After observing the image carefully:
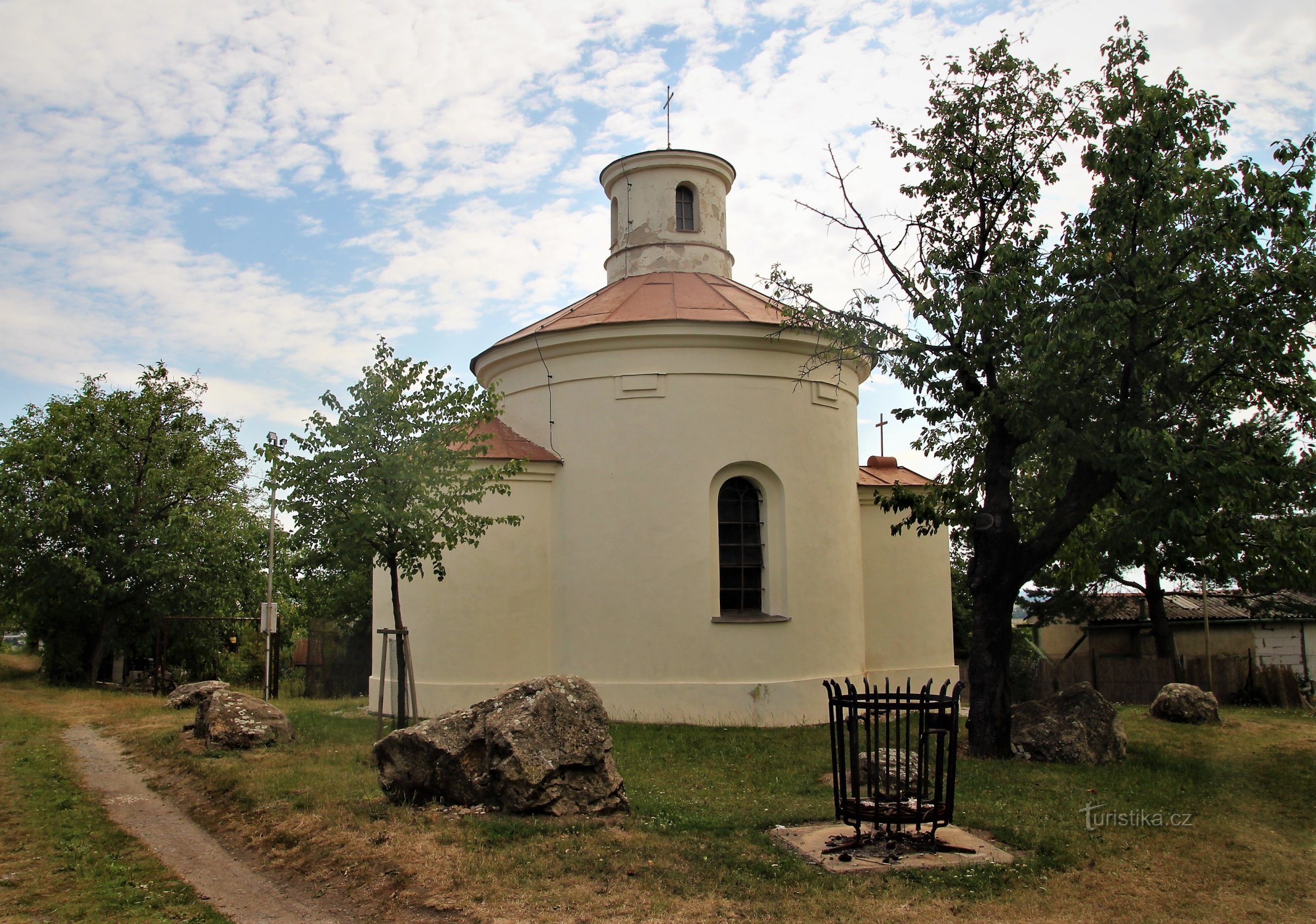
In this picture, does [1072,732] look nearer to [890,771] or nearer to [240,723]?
[890,771]

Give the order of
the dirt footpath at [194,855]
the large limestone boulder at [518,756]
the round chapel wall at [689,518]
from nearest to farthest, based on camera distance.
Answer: the dirt footpath at [194,855], the large limestone boulder at [518,756], the round chapel wall at [689,518]

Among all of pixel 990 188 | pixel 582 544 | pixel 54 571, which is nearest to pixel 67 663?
pixel 54 571

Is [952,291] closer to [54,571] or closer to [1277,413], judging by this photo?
[1277,413]

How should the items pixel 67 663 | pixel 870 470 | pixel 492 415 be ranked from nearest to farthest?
1. pixel 492 415
2. pixel 870 470
3. pixel 67 663

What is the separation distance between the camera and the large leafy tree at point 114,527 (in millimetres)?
24328

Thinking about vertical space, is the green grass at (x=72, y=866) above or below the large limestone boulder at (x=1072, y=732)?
below

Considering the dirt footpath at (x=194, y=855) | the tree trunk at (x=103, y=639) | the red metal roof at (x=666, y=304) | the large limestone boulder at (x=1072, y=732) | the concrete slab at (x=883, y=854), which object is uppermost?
the red metal roof at (x=666, y=304)

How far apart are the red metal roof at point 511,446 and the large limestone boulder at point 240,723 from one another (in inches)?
211

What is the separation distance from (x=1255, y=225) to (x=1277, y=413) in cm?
289

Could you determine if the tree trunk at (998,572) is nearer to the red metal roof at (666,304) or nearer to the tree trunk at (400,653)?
the red metal roof at (666,304)

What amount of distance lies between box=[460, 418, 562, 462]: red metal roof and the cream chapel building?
58 millimetres

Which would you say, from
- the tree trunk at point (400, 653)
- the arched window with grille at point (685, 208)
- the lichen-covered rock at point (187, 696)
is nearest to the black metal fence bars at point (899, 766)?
the tree trunk at point (400, 653)

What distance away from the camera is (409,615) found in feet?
56.6

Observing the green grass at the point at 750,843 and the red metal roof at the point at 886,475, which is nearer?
the green grass at the point at 750,843
